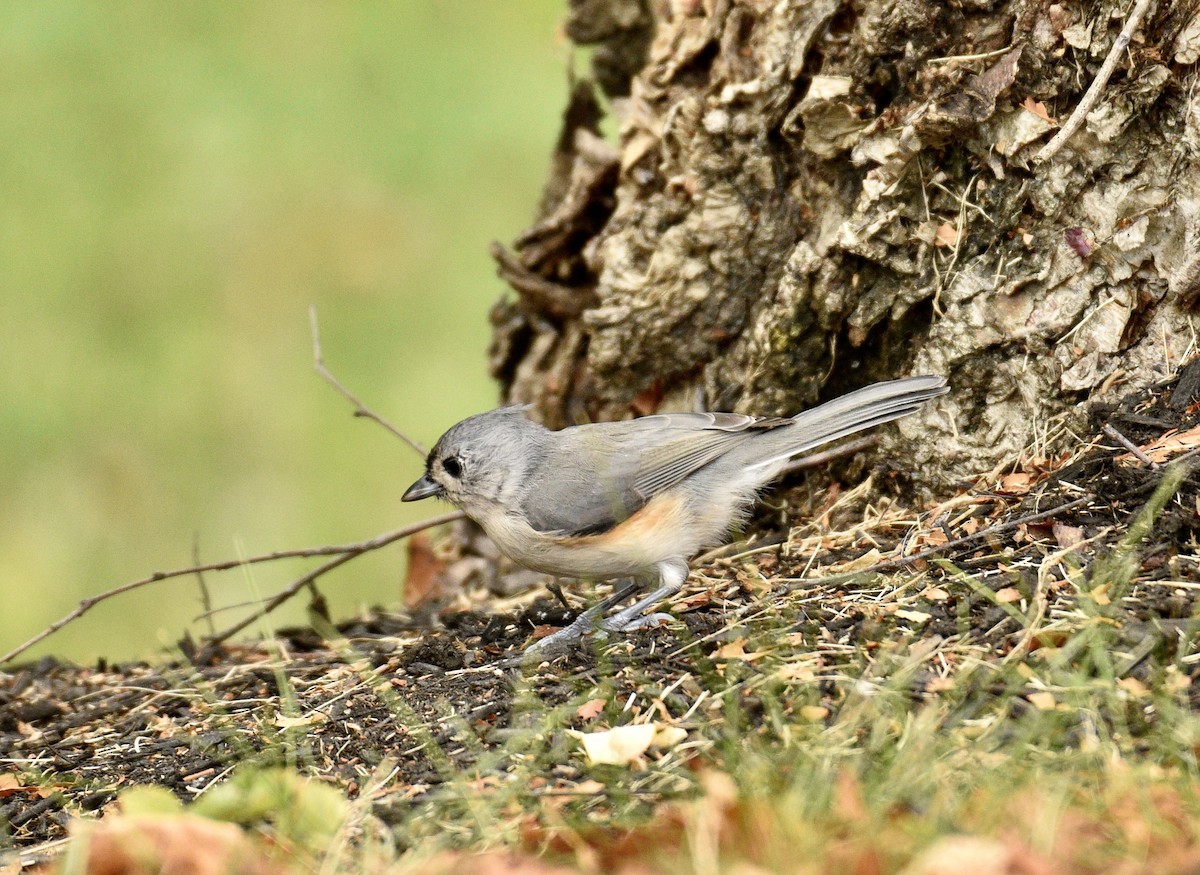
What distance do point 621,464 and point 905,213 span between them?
55.3 inches

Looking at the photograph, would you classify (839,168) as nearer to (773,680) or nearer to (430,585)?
(773,680)

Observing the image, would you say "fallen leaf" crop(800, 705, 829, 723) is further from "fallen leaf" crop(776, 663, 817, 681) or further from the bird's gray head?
the bird's gray head

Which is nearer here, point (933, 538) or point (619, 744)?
point (619, 744)

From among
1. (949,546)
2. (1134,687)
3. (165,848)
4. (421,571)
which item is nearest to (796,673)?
(1134,687)

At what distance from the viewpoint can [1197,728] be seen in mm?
2396

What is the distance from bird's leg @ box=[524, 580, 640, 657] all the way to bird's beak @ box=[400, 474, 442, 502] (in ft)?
2.53

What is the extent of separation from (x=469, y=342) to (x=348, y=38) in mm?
2596

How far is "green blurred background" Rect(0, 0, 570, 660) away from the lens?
23.3ft

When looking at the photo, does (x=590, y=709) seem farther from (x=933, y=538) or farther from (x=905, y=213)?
(x=905, y=213)

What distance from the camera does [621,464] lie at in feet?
15.1

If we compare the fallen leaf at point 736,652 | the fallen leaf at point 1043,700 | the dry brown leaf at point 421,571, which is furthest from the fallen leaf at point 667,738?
the dry brown leaf at point 421,571

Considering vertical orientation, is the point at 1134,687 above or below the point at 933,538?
below

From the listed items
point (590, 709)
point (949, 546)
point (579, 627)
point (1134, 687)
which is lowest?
point (1134, 687)

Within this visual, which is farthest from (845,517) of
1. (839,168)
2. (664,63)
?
(664,63)
